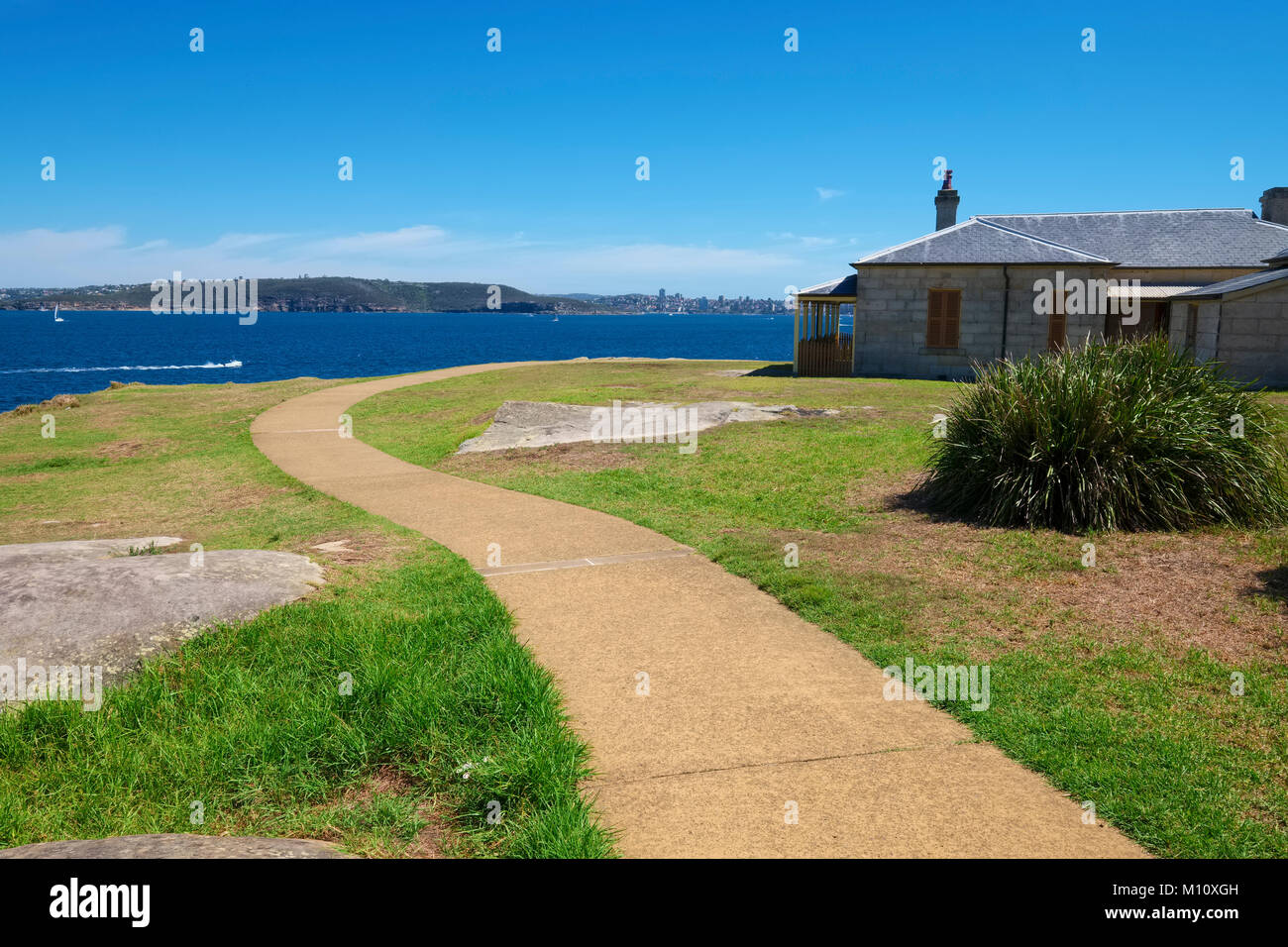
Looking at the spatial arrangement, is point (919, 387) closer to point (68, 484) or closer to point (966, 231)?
point (966, 231)

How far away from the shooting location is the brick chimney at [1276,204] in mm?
33022

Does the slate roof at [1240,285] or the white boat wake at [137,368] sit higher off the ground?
the slate roof at [1240,285]

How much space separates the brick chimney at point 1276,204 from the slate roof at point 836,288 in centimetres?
1648

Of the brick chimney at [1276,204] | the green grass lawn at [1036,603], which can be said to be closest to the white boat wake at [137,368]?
the green grass lawn at [1036,603]

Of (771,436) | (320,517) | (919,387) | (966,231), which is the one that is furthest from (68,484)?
(966,231)

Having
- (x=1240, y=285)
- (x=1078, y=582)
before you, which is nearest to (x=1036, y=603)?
(x=1078, y=582)

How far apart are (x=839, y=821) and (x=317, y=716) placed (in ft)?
9.95

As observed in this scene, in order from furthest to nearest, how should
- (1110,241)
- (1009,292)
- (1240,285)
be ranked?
(1110,241) < (1009,292) < (1240,285)

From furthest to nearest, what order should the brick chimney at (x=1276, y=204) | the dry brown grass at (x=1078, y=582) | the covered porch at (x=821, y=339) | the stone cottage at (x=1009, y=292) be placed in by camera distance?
the brick chimney at (x=1276, y=204) → the covered porch at (x=821, y=339) → the stone cottage at (x=1009, y=292) → the dry brown grass at (x=1078, y=582)

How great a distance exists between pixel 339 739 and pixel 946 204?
34511mm

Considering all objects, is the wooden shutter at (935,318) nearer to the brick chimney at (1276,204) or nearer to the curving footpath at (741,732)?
the brick chimney at (1276,204)

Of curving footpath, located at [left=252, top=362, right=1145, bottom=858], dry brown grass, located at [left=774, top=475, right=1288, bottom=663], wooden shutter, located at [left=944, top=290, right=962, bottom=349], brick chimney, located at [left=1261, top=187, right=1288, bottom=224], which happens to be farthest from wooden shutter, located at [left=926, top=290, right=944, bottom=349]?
curving footpath, located at [left=252, top=362, right=1145, bottom=858]

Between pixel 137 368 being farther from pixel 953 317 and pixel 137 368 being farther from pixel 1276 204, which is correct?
pixel 1276 204

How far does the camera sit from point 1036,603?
729cm
